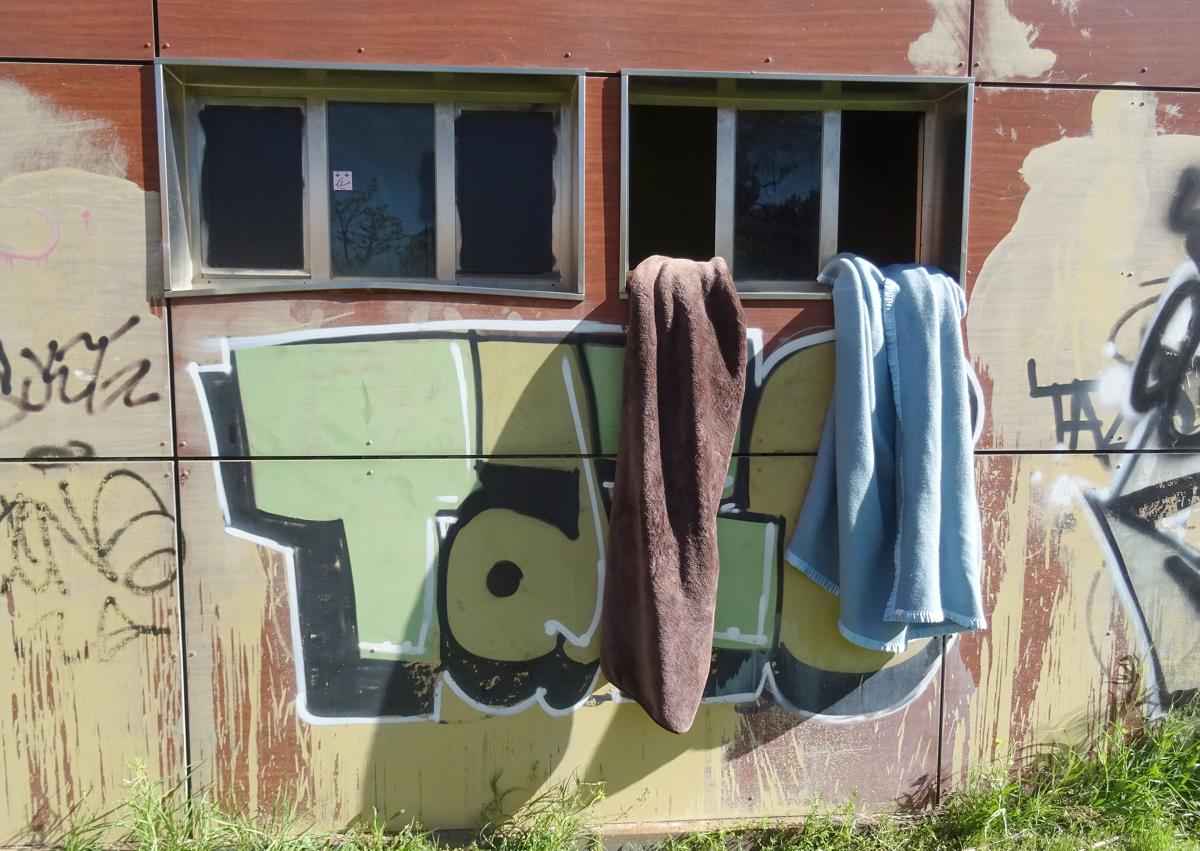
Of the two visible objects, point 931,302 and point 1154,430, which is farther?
point 1154,430

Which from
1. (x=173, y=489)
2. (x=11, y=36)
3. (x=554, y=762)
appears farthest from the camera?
(x=554, y=762)

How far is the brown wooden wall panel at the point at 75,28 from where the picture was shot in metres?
2.46

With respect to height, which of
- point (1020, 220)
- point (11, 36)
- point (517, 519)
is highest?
point (11, 36)

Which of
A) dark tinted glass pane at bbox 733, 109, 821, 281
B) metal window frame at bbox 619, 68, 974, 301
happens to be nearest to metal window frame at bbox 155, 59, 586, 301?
metal window frame at bbox 619, 68, 974, 301

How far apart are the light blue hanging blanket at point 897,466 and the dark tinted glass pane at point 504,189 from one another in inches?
41.9

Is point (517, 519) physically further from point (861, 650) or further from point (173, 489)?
point (861, 650)

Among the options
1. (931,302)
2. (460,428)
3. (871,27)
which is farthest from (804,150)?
(460,428)

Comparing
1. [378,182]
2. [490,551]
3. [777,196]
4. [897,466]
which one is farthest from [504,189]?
[897,466]

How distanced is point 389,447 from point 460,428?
245 millimetres

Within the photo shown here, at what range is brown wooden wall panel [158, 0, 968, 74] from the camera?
2516 mm

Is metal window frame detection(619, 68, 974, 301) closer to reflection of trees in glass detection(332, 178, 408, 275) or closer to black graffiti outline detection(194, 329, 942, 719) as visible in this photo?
black graffiti outline detection(194, 329, 942, 719)

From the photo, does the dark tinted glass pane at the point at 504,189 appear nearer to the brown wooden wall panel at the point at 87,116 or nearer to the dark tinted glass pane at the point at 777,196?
the dark tinted glass pane at the point at 777,196

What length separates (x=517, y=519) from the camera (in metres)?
2.71

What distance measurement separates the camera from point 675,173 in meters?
2.88
